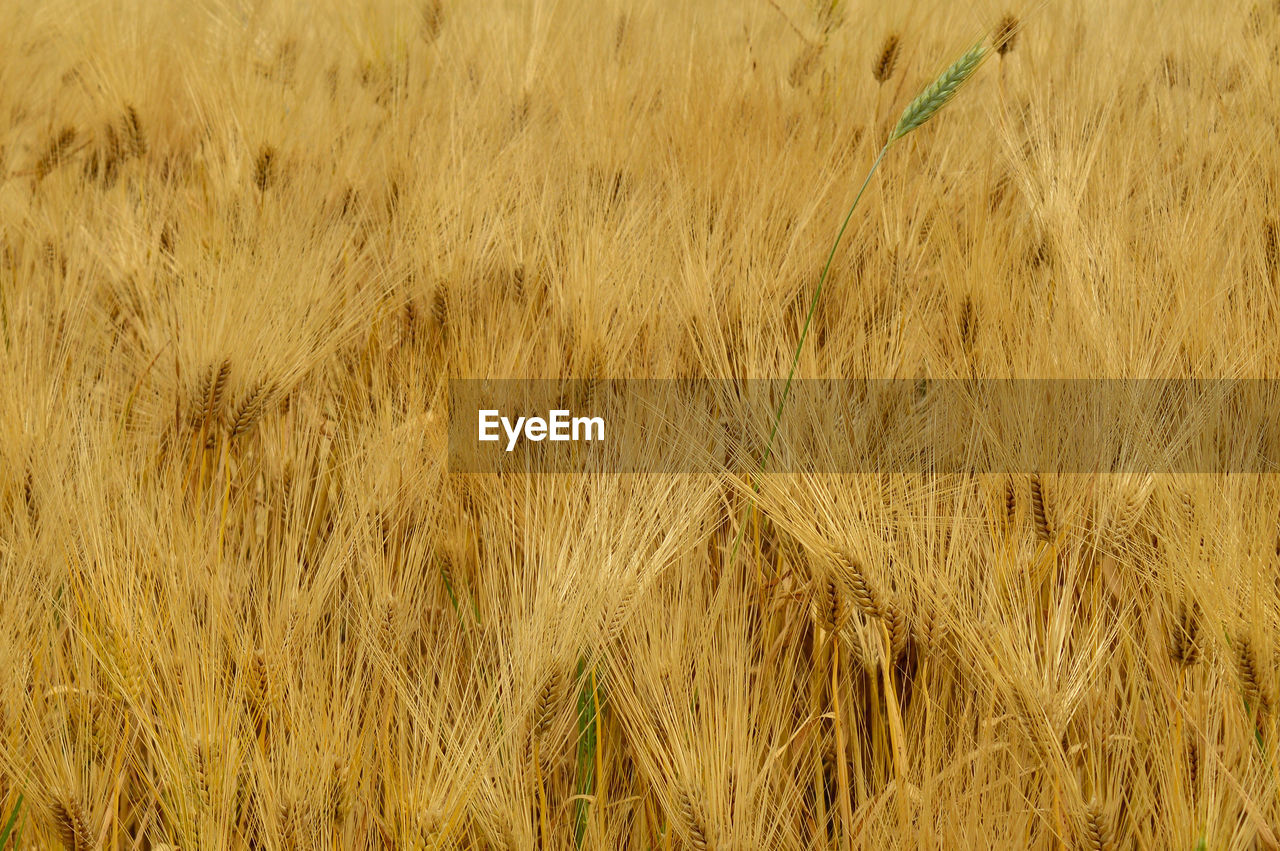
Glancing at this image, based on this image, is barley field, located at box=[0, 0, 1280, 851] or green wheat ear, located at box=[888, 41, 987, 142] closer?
barley field, located at box=[0, 0, 1280, 851]

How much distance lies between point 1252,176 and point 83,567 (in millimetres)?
1635

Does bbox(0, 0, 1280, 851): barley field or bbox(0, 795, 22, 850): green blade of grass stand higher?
bbox(0, 0, 1280, 851): barley field

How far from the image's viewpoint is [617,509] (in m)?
0.82

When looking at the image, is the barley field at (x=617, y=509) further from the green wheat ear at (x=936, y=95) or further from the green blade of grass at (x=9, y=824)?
the green wheat ear at (x=936, y=95)

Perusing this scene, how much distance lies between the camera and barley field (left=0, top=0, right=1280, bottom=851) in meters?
0.71

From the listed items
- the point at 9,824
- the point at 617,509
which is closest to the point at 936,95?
the point at 617,509

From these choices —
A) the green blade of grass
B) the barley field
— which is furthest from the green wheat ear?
the green blade of grass

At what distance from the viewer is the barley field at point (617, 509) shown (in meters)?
0.71

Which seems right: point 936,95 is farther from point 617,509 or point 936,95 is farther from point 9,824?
point 9,824

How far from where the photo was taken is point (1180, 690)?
777mm

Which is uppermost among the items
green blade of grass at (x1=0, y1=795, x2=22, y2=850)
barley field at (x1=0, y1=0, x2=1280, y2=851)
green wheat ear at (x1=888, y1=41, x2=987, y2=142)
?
green wheat ear at (x1=888, y1=41, x2=987, y2=142)

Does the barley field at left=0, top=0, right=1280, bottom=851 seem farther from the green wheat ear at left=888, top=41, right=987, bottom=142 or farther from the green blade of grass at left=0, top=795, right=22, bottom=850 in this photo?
the green wheat ear at left=888, top=41, right=987, bottom=142

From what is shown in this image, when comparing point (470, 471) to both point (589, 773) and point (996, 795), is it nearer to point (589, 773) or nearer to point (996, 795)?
point (589, 773)

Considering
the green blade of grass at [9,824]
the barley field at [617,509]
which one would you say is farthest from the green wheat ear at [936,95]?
the green blade of grass at [9,824]
